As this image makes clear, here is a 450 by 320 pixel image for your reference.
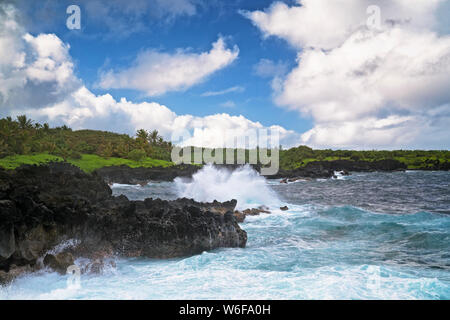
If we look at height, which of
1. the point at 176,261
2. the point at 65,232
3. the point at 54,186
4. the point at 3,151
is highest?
the point at 3,151

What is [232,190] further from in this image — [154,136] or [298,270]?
[154,136]

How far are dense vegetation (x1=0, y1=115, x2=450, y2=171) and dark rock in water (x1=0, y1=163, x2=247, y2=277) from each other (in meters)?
24.4

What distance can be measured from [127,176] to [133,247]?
43.1 meters

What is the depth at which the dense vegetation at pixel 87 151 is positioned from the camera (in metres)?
49.4

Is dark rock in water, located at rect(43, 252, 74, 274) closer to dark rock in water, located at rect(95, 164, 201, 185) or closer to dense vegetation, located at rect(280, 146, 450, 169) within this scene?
dark rock in water, located at rect(95, 164, 201, 185)

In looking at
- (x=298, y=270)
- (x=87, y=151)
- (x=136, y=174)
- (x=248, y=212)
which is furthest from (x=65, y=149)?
(x=298, y=270)

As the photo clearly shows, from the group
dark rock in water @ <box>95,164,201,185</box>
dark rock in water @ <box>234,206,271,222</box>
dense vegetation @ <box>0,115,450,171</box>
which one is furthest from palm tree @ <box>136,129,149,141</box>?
dark rock in water @ <box>234,206,271,222</box>

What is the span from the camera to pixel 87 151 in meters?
80.9

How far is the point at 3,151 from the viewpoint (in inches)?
1786

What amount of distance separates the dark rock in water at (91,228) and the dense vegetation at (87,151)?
79.9 ft

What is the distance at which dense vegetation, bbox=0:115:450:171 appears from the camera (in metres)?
49.4

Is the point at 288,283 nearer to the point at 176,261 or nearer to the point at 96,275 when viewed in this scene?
the point at 176,261
